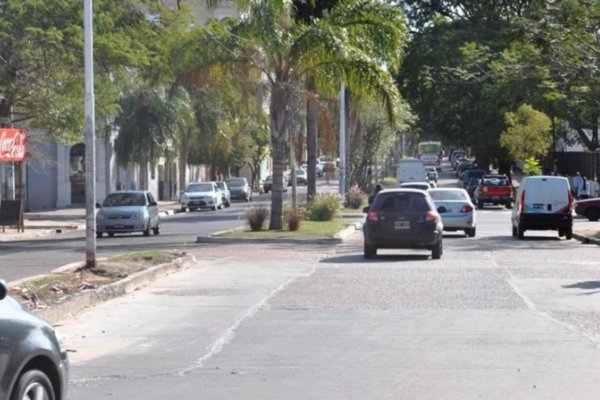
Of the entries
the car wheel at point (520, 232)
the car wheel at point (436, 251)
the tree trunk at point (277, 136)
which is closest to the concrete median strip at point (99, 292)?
the car wheel at point (436, 251)

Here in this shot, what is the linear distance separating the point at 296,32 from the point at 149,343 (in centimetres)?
2130

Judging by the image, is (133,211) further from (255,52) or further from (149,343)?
(149,343)

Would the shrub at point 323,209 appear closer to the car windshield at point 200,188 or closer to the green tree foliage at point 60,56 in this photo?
the green tree foliage at point 60,56

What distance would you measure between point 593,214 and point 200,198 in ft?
74.5

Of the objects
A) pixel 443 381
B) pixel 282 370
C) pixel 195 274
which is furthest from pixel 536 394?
pixel 195 274

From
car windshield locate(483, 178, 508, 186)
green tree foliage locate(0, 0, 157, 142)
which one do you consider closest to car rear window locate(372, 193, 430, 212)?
green tree foliage locate(0, 0, 157, 142)

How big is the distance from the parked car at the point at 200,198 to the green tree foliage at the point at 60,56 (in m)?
20.1

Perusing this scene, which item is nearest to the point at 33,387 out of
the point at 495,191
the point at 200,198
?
the point at 200,198

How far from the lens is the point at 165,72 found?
4166 centimetres

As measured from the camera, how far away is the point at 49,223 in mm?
47719

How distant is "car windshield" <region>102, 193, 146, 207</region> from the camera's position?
3838 cm

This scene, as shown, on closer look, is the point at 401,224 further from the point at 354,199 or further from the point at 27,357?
the point at 354,199

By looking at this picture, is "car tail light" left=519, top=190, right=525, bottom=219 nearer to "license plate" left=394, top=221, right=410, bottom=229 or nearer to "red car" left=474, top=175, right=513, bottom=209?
"license plate" left=394, top=221, right=410, bottom=229

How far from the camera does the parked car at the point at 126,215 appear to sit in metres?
37.6
